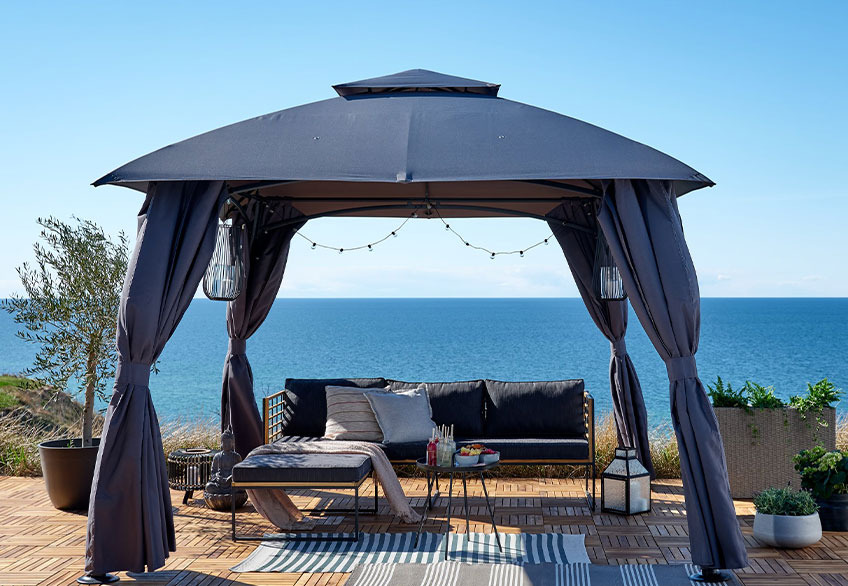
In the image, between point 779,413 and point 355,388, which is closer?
point 779,413

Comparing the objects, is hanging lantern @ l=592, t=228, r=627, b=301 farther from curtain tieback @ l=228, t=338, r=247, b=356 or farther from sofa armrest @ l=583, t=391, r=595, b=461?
curtain tieback @ l=228, t=338, r=247, b=356

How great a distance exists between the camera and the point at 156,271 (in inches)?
193

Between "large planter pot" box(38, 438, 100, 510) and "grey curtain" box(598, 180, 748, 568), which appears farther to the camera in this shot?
"large planter pot" box(38, 438, 100, 510)

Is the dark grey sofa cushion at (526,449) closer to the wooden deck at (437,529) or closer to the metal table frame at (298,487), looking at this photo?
the wooden deck at (437,529)

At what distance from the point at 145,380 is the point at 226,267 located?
6.84 ft

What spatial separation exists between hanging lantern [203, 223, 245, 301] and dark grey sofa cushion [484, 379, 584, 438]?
2416 millimetres

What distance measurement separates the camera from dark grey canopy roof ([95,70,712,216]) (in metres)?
4.88

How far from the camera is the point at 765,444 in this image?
6.90 m

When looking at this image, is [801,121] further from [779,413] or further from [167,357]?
[167,357]

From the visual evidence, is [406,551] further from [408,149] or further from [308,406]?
[408,149]

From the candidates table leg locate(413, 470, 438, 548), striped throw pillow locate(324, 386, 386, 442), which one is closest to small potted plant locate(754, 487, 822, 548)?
table leg locate(413, 470, 438, 548)

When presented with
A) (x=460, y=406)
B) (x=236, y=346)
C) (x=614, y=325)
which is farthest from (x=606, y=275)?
(x=236, y=346)

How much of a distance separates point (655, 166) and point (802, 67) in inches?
544

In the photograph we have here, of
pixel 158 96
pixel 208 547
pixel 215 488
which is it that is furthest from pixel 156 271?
pixel 158 96
